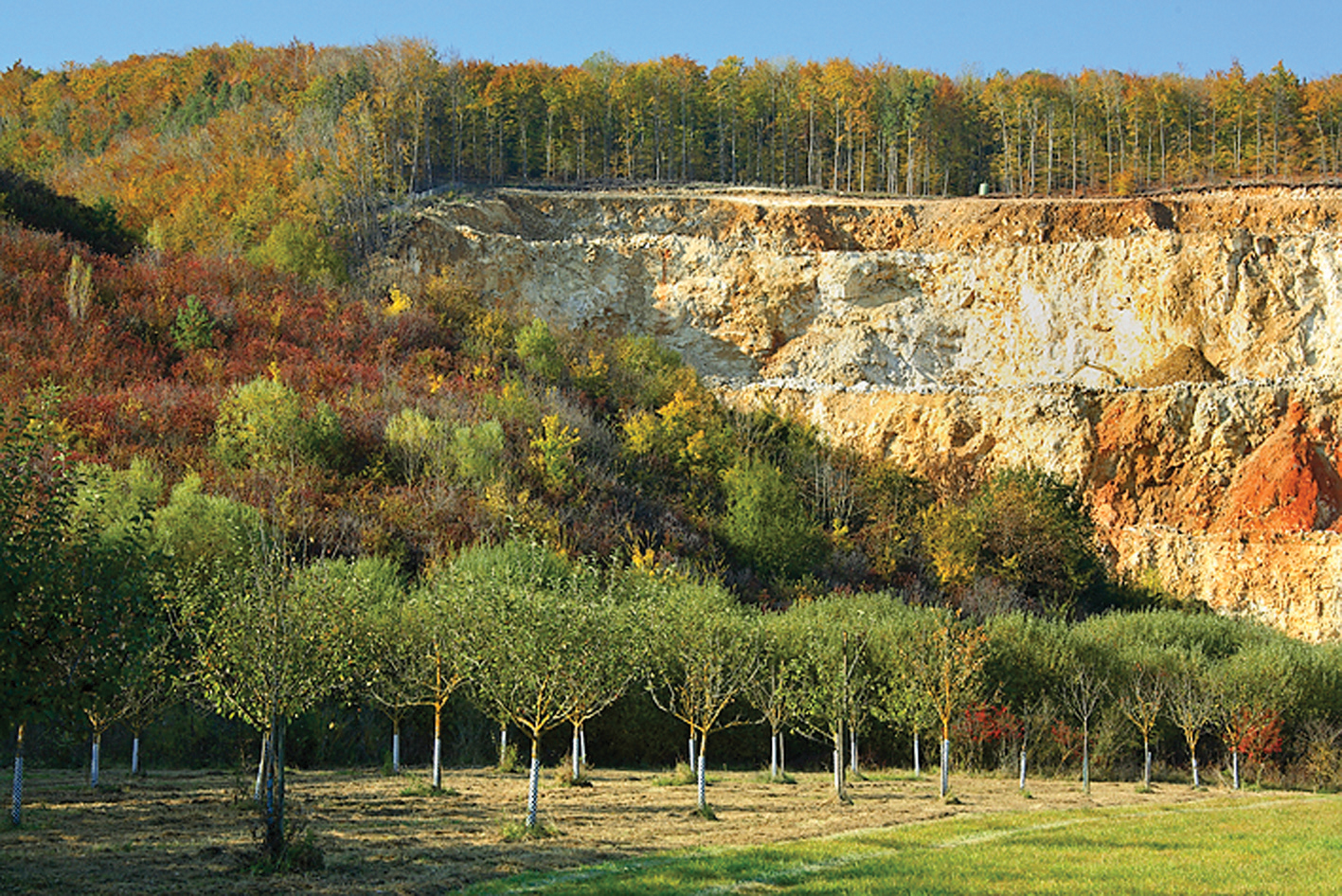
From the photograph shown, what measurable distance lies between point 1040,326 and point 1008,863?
39282 mm

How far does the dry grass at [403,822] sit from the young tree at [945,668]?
5.48ft

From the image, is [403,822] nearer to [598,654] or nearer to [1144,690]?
[598,654]

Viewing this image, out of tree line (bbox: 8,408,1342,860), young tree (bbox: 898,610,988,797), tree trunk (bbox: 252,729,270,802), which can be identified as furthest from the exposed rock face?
tree trunk (bbox: 252,729,270,802)

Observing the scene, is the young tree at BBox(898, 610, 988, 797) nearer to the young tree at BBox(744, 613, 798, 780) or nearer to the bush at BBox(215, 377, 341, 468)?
the young tree at BBox(744, 613, 798, 780)

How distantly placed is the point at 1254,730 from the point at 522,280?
3616cm

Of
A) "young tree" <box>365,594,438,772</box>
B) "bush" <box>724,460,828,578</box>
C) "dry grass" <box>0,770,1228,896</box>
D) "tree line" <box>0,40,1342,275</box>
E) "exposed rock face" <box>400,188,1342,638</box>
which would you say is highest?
"tree line" <box>0,40,1342,275</box>

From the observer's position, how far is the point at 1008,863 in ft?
46.7

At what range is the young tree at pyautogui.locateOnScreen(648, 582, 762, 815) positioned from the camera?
74.0ft

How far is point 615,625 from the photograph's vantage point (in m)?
20.3

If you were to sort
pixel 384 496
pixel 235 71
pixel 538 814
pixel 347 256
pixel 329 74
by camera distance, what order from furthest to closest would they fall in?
pixel 235 71, pixel 329 74, pixel 347 256, pixel 384 496, pixel 538 814

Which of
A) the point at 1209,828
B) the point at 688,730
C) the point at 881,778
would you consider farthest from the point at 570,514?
the point at 1209,828

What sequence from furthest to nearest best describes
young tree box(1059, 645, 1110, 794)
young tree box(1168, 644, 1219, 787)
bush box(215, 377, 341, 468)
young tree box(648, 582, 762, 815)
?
bush box(215, 377, 341, 468) → young tree box(1059, 645, 1110, 794) → young tree box(1168, 644, 1219, 787) → young tree box(648, 582, 762, 815)

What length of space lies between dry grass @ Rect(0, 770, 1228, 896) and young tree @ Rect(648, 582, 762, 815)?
5.46ft

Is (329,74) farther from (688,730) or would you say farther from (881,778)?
(881,778)
